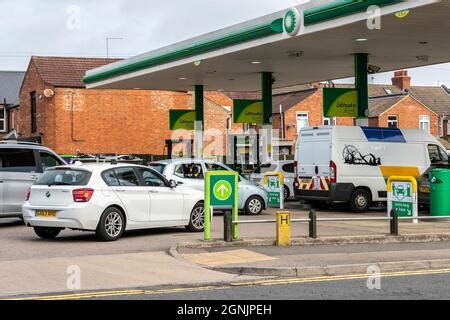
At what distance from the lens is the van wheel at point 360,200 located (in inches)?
859

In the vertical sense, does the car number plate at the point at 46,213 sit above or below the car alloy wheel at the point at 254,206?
above

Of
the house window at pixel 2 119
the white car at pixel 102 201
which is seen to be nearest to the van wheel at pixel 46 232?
the white car at pixel 102 201

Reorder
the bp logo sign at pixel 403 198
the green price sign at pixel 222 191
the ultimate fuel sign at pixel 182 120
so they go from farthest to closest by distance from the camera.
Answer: the ultimate fuel sign at pixel 182 120 → the bp logo sign at pixel 403 198 → the green price sign at pixel 222 191

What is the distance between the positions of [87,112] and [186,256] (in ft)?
118

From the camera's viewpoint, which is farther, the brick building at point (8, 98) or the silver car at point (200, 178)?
the brick building at point (8, 98)

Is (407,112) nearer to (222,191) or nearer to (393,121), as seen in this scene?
(393,121)

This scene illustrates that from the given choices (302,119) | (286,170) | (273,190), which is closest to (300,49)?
(273,190)

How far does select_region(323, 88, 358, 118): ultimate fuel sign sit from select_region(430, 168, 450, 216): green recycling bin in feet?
20.6

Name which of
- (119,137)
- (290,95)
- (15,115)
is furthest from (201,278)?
(290,95)

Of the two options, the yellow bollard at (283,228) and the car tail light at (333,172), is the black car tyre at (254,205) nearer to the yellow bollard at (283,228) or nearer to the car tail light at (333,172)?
the car tail light at (333,172)

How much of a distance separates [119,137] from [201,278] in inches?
1501

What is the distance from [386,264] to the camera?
11188 millimetres

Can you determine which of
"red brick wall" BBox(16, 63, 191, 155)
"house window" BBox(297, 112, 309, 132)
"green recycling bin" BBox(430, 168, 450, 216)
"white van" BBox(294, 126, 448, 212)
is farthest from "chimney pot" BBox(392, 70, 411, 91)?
"green recycling bin" BBox(430, 168, 450, 216)
